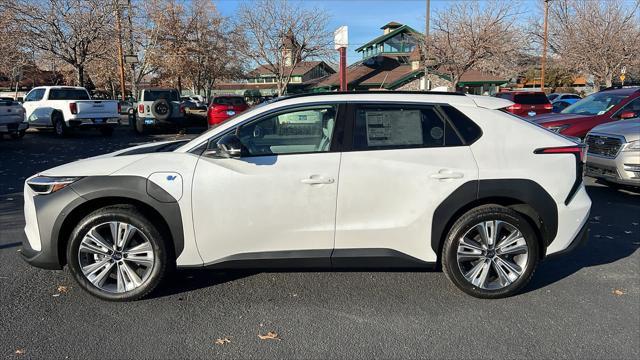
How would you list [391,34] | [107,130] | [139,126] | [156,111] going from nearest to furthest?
[156,111] < [107,130] < [139,126] < [391,34]

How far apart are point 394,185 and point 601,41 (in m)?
31.7

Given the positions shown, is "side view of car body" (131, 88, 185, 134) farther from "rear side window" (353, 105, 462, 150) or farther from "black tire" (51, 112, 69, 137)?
"rear side window" (353, 105, 462, 150)

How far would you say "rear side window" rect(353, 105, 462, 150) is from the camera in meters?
3.66

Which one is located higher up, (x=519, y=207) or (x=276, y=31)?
(x=276, y=31)

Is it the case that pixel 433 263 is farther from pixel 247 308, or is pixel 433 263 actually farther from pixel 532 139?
pixel 247 308

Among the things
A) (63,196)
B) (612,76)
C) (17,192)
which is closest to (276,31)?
(612,76)

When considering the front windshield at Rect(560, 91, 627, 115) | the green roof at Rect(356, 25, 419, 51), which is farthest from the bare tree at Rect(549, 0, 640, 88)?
the front windshield at Rect(560, 91, 627, 115)

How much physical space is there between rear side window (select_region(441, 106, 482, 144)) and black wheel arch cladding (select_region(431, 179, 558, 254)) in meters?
0.37

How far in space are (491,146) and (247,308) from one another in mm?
2311

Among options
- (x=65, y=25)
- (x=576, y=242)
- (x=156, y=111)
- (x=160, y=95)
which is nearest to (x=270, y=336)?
(x=576, y=242)

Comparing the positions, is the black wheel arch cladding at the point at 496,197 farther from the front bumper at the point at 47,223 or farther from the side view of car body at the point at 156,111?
the side view of car body at the point at 156,111

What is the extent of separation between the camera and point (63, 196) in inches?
139

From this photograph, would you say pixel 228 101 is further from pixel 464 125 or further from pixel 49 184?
pixel 464 125

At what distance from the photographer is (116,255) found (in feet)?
11.9
